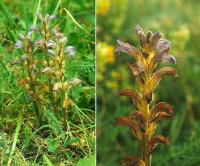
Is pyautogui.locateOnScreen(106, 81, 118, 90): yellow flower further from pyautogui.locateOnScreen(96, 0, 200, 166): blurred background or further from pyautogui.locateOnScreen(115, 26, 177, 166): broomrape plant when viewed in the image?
pyautogui.locateOnScreen(115, 26, 177, 166): broomrape plant

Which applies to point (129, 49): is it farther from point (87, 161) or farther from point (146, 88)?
point (87, 161)

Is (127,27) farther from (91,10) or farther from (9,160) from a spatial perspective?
(9,160)

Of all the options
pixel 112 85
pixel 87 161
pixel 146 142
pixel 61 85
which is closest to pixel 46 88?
pixel 61 85

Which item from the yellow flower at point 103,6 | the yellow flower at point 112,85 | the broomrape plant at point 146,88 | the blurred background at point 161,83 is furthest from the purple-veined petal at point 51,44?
the yellow flower at point 103,6

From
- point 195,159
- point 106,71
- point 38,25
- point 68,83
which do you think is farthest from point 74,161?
point 106,71

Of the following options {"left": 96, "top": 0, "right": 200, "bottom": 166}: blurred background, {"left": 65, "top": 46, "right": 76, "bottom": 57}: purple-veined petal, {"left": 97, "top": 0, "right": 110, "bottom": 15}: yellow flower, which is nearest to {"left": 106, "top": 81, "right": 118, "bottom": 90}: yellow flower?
{"left": 96, "top": 0, "right": 200, "bottom": 166}: blurred background

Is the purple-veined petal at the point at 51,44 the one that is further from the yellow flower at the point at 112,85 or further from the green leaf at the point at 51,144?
the yellow flower at the point at 112,85
